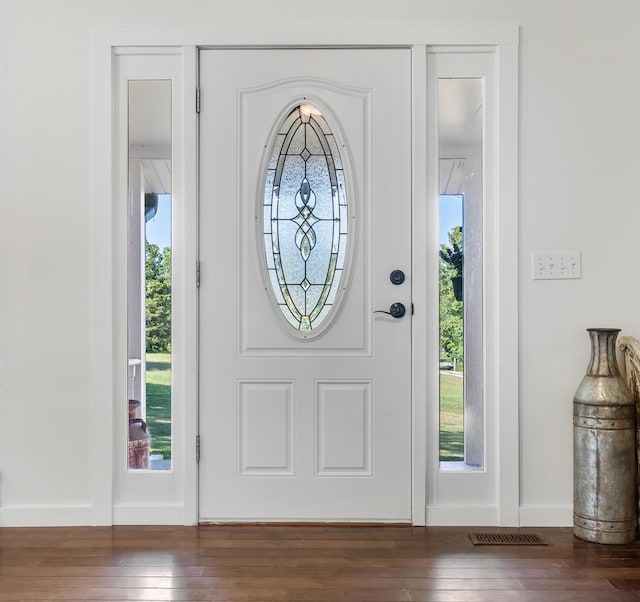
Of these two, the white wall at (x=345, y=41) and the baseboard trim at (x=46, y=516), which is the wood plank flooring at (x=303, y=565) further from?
the white wall at (x=345, y=41)

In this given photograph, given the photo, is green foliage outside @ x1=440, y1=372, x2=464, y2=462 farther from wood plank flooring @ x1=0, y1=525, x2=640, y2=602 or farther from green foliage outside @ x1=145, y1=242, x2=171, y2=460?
green foliage outside @ x1=145, y1=242, x2=171, y2=460

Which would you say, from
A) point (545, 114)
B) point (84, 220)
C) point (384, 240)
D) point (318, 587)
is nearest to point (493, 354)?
point (384, 240)

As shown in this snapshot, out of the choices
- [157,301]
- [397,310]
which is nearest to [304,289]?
[397,310]

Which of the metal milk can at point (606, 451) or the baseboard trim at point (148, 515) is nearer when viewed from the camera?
the metal milk can at point (606, 451)

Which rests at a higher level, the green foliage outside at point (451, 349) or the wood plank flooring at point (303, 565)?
the green foliage outside at point (451, 349)

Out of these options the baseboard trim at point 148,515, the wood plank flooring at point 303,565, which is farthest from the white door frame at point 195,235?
the wood plank flooring at point 303,565

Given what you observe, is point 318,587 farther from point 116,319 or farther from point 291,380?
point 116,319

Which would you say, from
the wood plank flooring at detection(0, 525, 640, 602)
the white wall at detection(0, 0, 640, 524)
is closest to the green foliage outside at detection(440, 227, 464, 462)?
the white wall at detection(0, 0, 640, 524)

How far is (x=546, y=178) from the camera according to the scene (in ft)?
9.04

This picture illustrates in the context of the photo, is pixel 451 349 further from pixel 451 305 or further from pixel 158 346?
pixel 158 346

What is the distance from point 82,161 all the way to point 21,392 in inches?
40.4

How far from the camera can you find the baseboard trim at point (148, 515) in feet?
9.03

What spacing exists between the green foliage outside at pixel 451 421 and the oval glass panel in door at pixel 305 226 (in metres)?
0.61

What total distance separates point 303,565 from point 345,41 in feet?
6.90
